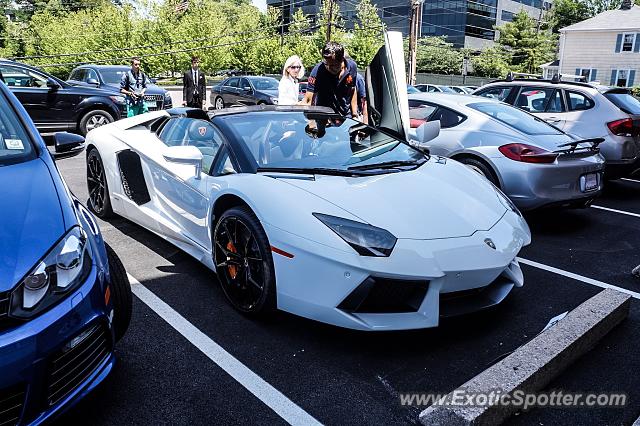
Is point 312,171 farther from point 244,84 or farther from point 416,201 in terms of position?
point 244,84

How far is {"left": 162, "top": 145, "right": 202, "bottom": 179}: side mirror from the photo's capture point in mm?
3611

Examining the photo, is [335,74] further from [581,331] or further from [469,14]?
[469,14]

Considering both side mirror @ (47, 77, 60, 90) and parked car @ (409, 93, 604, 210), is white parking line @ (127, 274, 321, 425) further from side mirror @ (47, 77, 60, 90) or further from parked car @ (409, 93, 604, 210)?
side mirror @ (47, 77, 60, 90)

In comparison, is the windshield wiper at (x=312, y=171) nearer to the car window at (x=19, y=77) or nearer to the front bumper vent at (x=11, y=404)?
the front bumper vent at (x=11, y=404)

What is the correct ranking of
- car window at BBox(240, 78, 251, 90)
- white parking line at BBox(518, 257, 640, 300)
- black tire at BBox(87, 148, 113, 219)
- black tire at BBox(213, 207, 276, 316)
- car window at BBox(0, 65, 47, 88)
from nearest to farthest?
black tire at BBox(213, 207, 276, 316) < white parking line at BBox(518, 257, 640, 300) < black tire at BBox(87, 148, 113, 219) < car window at BBox(0, 65, 47, 88) < car window at BBox(240, 78, 251, 90)

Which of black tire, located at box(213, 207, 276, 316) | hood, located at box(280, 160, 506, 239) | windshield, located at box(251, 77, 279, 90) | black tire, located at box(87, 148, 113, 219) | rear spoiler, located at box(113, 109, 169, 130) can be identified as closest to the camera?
hood, located at box(280, 160, 506, 239)

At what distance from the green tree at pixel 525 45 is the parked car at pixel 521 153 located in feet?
168

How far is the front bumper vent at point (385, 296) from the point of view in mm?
2648

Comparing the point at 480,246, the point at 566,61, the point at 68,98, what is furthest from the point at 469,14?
the point at 480,246

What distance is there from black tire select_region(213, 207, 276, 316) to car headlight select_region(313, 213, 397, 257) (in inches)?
16.4

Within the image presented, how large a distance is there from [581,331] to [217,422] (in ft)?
6.35

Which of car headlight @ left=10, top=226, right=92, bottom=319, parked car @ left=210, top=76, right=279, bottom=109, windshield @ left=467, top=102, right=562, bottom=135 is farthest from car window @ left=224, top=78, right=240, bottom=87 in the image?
car headlight @ left=10, top=226, right=92, bottom=319

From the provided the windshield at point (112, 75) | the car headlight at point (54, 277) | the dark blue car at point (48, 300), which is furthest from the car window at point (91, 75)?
the car headlight at point (54, 277)

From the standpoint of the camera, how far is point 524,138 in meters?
5.27
